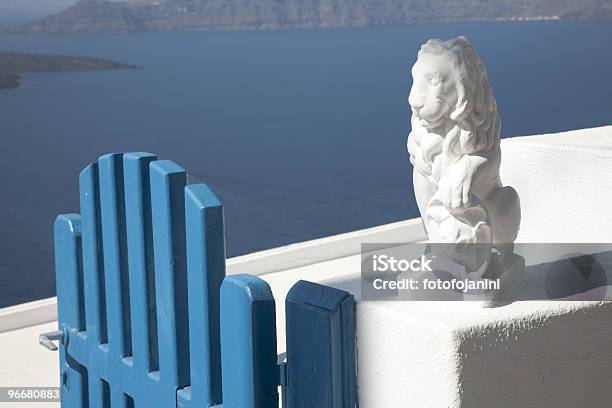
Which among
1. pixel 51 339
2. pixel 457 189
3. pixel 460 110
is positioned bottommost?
pixel 51 339

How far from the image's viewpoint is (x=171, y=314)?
1.91 m

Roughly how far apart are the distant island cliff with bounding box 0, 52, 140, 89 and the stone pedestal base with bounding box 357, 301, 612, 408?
26.9ft

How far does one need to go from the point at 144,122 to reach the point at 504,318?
A: 9.45m

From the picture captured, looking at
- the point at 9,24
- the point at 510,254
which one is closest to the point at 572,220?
the point at 510,254

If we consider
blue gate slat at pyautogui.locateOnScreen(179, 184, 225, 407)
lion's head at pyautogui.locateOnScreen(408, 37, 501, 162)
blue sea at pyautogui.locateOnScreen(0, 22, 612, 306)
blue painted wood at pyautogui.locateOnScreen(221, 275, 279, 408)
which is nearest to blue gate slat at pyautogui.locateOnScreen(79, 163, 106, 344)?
blue gate slat at pyautogui.locateOnScreen(179, 184, 225, 407)

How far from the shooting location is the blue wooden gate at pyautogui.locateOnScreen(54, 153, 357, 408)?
1.71m

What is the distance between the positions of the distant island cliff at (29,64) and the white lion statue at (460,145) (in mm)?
8177

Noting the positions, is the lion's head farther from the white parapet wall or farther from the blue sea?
the blue sea

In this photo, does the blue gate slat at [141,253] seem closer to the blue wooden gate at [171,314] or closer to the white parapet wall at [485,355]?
the blue wooden gate at [171,314]

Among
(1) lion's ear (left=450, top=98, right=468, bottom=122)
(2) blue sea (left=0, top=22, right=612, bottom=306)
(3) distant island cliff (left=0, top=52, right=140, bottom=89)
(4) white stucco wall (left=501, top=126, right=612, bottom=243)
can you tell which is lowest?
(2) blue sea (left=0, top=22, right=612, bottom=306)

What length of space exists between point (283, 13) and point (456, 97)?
1008 cm

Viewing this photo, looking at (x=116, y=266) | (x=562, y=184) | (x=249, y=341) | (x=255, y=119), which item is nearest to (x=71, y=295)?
(x=116, y=266)

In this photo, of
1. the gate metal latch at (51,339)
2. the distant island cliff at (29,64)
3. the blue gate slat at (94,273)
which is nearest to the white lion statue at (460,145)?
the blue gate slat at (94,273)

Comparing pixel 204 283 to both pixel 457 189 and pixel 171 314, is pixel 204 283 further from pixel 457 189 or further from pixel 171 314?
pixel 457 189
